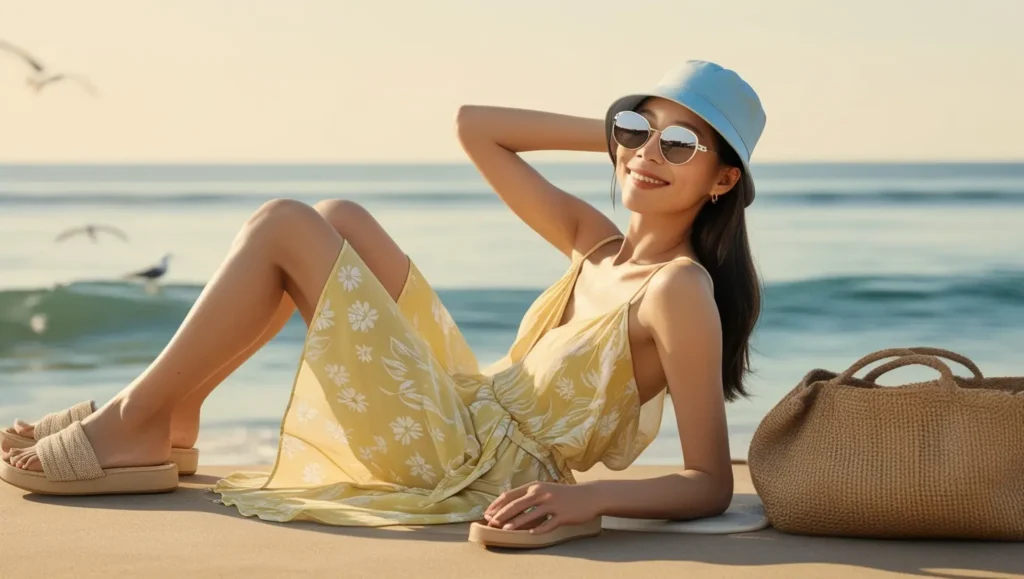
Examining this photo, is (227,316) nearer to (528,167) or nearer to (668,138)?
(528,167)

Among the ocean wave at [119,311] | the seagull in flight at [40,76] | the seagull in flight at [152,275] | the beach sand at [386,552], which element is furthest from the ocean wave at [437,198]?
the beach sand at [386,552]

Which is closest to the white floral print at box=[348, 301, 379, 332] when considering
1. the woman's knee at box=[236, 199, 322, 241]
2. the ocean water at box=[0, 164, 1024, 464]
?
the woman's knee at box=[236, 199, 322, 241]

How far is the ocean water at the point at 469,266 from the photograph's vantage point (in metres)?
8.30

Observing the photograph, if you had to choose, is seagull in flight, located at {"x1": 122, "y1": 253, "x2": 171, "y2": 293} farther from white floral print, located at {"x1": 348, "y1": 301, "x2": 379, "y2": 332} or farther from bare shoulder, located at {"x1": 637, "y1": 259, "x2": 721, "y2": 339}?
bare shoulder, located at {"x1": 637, "y1": 259, "x2": 721, "y2": 339}

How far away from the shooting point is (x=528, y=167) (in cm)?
414

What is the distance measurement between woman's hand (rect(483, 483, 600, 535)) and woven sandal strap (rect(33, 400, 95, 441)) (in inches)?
49.9

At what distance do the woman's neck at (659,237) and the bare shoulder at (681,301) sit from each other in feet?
0.89

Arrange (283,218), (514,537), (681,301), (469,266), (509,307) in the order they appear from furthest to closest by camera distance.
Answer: (469,266)
(509,307)
(283,218)
(681,301)
(514,537)

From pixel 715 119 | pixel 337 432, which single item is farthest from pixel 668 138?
pixel 337 432

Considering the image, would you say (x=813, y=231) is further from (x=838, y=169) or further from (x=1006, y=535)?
(x=1006, y=535)

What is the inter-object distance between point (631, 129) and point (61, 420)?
180 centimetres

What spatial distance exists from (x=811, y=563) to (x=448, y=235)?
14.0 m

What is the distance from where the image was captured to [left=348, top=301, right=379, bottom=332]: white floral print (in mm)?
3537

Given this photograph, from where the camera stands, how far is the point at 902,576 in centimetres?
301
